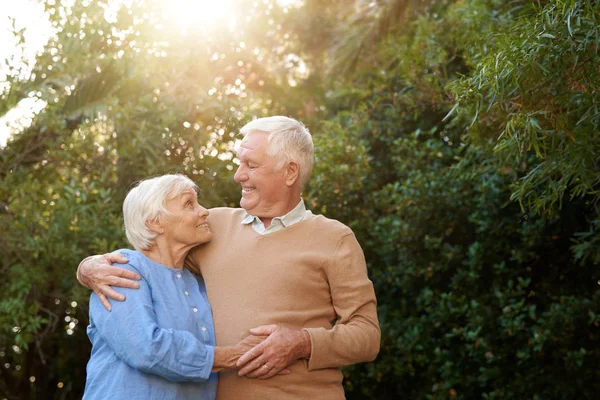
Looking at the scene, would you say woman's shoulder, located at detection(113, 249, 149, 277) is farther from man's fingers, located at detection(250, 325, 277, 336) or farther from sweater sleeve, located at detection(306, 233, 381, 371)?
sweater sleeve, located at detection(306, 233, 381, 371)

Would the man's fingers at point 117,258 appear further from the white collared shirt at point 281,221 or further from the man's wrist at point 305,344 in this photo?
the man's wrist at point 305,344

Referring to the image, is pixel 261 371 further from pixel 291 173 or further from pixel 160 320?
pixel 291 173

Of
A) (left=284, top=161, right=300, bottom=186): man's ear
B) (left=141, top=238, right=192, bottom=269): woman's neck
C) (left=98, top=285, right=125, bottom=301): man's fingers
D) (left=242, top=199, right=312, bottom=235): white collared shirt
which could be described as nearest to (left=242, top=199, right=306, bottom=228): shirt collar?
(left=242, top=199, right=312, bottom=235): white collared shirt

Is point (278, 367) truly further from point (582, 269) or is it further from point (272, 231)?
point (582, 269)

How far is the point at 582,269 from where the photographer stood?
19.4ft

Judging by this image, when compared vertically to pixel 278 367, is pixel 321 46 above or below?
above

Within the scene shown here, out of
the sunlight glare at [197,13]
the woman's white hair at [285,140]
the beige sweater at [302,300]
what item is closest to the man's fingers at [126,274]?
the beige sweater at [302,300]

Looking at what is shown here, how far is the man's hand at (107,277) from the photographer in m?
2.57

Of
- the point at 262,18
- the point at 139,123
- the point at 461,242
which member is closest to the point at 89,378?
the point at 139,123

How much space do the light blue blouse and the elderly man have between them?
0.09 meters

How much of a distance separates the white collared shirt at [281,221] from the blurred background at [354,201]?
1669mm

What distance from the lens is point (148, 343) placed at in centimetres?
241

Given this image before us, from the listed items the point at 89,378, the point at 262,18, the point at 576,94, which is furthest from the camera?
the point at 262,18

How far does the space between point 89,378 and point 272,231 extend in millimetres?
916
